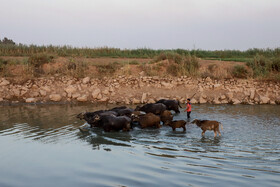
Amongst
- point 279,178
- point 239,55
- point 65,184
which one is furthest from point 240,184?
point 239,55

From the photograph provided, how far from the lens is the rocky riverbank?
1714 cm

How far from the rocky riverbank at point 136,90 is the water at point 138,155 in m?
5.97

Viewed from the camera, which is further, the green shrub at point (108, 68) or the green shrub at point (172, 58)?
the green shrub at point (172, 58)

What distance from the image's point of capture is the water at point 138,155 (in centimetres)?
569

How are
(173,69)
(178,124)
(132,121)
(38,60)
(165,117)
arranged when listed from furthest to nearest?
(38,60) → (173,69) → (165,117) → (132,121) → (178,124)

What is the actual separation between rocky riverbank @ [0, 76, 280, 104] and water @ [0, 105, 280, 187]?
5.97 m

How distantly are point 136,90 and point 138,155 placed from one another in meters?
11.3

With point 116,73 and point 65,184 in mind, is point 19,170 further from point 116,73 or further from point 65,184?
point 116,73

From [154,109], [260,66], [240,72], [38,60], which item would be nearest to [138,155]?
[154,109]

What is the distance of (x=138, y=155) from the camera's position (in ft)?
23.5

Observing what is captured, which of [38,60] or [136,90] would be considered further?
[38,60]

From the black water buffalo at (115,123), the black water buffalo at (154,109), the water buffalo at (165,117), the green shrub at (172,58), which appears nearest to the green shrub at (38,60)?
the green shrub at (172,58)

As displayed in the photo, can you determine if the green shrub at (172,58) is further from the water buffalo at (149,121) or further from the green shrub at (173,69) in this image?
the water buffalo at (149,121)

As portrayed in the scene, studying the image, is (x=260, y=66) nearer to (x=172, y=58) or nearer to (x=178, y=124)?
(x=172, y=58)
